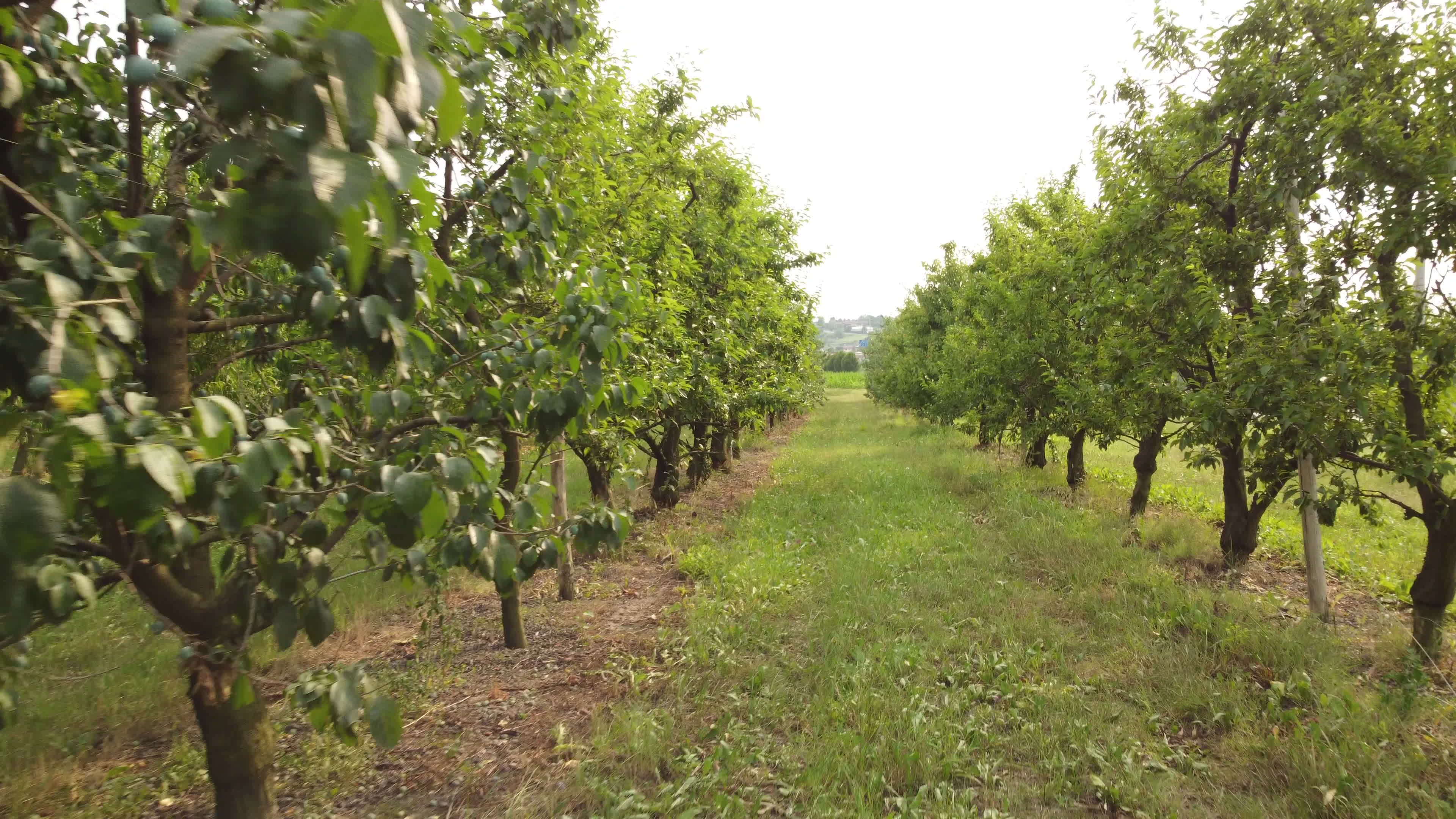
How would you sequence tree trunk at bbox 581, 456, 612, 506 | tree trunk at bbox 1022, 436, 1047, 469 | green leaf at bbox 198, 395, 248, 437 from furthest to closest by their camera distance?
tree trunk at bbox 1022, 436, 1047, 469 → tree trunk at bbox 581, 456, 612, 506 → green leaf at bbox 198, 395, 248, 437

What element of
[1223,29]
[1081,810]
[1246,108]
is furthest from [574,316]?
[1223,29]

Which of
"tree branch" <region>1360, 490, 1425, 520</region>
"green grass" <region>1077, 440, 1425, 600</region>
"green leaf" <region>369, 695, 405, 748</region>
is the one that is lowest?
"green grass" <region>1077, 440, 1425, 600</region>

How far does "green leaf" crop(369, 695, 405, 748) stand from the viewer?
164 cm

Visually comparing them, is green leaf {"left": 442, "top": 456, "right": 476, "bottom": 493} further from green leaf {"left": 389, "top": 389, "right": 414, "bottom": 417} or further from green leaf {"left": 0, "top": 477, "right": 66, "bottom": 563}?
green leaf {"left": 0, "top": 477, "right": 66, "bottom": 563}

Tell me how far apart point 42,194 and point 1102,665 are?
6.30 m

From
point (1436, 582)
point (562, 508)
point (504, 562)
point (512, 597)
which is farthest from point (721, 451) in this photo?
point (504, 562)

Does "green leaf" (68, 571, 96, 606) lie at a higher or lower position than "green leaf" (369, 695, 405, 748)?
higher

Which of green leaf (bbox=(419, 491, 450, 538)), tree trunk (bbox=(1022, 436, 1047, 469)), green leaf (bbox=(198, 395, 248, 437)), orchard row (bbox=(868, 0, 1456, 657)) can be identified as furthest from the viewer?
tree trunk (bbox=(1022, 436, 1047, 469))

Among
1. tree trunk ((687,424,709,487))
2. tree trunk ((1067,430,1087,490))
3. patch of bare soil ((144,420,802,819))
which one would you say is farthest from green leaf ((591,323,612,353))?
tree trunk ((1067,430,1087,490))

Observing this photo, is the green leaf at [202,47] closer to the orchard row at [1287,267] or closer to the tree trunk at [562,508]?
the tree trunk at [562,508]

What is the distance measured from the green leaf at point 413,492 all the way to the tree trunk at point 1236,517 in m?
7.68

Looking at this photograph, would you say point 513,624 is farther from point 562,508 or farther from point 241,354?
point 241,354

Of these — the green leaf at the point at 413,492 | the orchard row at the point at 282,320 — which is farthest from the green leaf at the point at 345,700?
the green leaf at the point at 413,492

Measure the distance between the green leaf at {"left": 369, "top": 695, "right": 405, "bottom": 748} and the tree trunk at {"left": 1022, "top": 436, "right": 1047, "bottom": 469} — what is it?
11.9 m
